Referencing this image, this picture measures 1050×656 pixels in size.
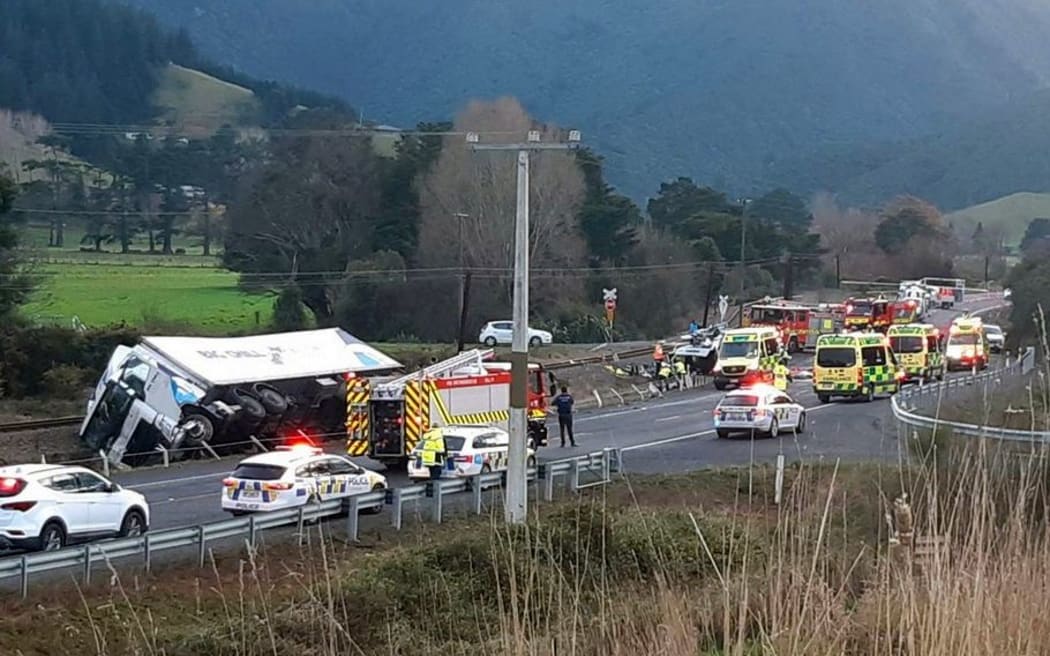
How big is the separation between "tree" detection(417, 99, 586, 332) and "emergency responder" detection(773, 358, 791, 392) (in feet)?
75.0

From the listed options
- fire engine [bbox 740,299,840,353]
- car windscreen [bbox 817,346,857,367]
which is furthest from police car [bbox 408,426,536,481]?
fire engine [bbox 740,299,840,353]

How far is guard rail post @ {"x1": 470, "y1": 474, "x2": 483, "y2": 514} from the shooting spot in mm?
23125

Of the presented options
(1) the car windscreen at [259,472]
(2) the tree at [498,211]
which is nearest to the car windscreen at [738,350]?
(2) the tree at [498,211]

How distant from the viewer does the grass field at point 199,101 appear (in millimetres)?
143500

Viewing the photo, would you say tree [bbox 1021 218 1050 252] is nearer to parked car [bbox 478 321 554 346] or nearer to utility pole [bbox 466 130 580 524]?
parked car [bbox 478 321 554 346]

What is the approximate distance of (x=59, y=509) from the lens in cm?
2025

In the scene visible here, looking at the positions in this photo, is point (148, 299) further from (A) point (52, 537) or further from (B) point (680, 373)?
(A) point (52, 537)

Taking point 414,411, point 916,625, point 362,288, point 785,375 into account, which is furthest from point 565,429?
point 362,288

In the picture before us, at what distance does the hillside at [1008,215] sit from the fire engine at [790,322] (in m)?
79.3

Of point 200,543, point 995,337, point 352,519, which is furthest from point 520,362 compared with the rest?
point 995,337

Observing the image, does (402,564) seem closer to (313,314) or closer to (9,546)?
(9,546)

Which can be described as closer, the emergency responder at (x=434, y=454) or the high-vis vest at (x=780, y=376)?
the emergency responder at (x=434, y=454)

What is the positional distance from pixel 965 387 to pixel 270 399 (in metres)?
23.1

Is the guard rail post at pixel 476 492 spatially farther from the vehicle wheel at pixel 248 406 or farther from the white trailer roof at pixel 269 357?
the vehicle wheel at pixel 248 406
